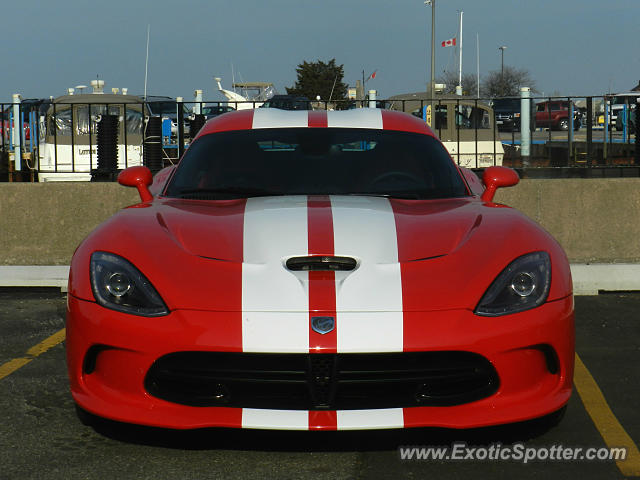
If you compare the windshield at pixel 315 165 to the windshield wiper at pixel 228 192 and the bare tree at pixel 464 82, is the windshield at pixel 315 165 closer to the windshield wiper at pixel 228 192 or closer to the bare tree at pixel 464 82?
the windshield wiper at pixel 228 192

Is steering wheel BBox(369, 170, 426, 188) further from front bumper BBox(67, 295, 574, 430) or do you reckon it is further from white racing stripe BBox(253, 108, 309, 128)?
front bumper BBox(67, 295, 574, 430)

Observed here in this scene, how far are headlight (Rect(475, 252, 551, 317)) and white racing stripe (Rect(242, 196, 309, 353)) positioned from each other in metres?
0.66

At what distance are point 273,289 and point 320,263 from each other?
0.24 meters

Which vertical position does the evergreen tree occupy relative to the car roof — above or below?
above

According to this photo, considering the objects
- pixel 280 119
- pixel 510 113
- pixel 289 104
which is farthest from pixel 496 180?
pixel 289 104

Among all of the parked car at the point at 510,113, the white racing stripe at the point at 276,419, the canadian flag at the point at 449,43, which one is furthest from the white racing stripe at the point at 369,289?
the canadian flag at the point at 449,43

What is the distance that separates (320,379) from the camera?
3.46 m

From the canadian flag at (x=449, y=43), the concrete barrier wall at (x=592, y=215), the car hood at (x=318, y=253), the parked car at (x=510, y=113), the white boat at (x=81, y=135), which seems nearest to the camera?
the car hood at (x=318, y=253)

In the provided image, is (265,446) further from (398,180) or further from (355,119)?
(355,119)

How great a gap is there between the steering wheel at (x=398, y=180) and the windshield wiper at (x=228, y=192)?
52 centimetres

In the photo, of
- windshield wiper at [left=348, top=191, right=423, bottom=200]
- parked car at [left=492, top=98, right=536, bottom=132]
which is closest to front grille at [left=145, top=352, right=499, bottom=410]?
windshield wiper at [left=348, top=191, right=423, bottom=200]

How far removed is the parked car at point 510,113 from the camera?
13.3 metres

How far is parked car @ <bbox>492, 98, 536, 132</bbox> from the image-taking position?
524 inches

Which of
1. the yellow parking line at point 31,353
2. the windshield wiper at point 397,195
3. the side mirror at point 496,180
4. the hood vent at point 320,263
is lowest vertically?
the yellow parking line at point 31,353
